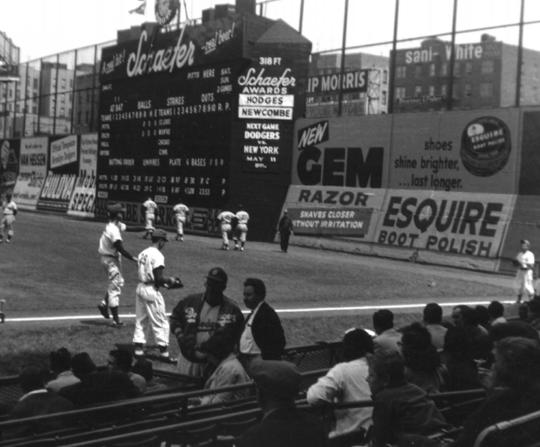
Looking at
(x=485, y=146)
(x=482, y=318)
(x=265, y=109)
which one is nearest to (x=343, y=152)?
(x=265, y=109)

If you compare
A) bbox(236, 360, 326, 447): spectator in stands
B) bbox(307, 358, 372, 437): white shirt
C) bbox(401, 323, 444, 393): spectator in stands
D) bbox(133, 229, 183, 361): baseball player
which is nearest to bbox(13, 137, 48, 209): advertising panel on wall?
bbox(133, 229, 183, 361): baseball player

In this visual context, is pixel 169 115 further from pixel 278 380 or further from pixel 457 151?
pixel 278 380

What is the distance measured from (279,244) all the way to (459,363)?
29.1 m

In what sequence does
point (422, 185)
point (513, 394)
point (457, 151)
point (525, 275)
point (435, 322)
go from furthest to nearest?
1. point (422, 185)
2. point (457, 151)
3. point (525, 275)
4. point (435, 322)
5. point (513, 394)

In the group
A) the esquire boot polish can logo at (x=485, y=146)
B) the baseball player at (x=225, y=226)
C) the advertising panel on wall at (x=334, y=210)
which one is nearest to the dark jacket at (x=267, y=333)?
the baseball player at (x=225, y=226)

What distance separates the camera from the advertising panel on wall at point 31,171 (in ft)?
178

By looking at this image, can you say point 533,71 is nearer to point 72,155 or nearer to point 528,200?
point 528,200

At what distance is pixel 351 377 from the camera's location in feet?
19.8

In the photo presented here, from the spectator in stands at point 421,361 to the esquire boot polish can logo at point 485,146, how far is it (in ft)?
83.2

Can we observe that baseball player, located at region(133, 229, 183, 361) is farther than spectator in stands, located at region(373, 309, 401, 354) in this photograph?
Yes

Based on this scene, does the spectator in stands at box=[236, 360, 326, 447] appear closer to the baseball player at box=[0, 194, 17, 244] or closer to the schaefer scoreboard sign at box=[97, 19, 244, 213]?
the baseball player at box=[0, 194, 17, 244]

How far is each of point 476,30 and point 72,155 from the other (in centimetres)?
2769

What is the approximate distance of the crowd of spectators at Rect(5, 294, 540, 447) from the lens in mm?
4055

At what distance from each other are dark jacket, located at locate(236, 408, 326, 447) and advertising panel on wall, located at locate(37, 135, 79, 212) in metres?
46.6
